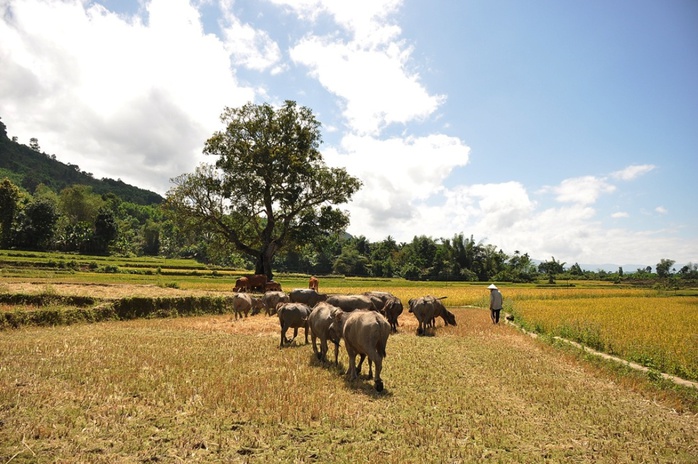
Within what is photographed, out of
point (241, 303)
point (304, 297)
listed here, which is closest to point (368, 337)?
point (304, 297)

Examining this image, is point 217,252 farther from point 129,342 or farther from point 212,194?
point 129,342

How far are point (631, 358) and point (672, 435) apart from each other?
687 cm

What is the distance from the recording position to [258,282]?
31531mm

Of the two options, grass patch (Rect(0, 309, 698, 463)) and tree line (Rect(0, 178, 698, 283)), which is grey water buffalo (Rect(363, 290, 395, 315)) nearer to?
grass patch (Rect(0, 309, 698, 463))

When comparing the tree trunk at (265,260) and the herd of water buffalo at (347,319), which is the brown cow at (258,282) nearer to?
the tree trunk at (265,260)

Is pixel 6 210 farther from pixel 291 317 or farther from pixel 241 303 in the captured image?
pixel 291 317

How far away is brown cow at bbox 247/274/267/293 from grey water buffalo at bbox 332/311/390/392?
2220 centimetres

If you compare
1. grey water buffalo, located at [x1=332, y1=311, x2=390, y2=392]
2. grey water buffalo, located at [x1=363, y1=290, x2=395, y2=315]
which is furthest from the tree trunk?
grey water buffalo, located at [x1=332, y1=311, x2=390, y2=392]

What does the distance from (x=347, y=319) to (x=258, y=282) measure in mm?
22875

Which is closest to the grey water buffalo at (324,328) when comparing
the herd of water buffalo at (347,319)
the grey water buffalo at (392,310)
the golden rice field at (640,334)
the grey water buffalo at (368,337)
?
the herd of water buffalo at (347,319)

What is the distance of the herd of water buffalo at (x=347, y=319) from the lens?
919 centimetres

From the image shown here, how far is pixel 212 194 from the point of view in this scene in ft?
113

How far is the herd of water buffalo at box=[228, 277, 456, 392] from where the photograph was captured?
30.1 ft

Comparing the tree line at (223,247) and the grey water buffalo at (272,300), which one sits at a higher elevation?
the tree line at (223,247)
